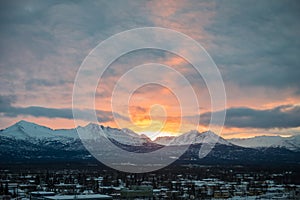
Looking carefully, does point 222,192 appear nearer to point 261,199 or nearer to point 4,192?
point 261,199

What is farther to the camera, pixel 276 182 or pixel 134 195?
pixel 276 182

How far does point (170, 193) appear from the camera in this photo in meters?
53.7

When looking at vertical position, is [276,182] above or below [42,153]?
below

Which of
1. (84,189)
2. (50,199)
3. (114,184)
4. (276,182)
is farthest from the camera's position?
(276,182)

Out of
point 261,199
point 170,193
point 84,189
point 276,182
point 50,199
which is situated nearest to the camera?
point 50,199

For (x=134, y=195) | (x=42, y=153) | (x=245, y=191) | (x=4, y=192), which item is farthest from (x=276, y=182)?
(x=42, y=153)

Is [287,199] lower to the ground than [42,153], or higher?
lower

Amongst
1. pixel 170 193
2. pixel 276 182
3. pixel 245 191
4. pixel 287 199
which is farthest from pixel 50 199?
pixel 276 182

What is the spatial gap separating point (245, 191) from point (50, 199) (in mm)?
28469

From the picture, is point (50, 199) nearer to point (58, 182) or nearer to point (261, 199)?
point (261, 199)

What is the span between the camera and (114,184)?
68625 millimetres

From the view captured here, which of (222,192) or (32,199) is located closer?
(32,199)

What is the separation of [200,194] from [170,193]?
406 cm

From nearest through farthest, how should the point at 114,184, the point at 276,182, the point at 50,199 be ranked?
the point at 50,199 < the point at 114,184 < the point at 276,182
